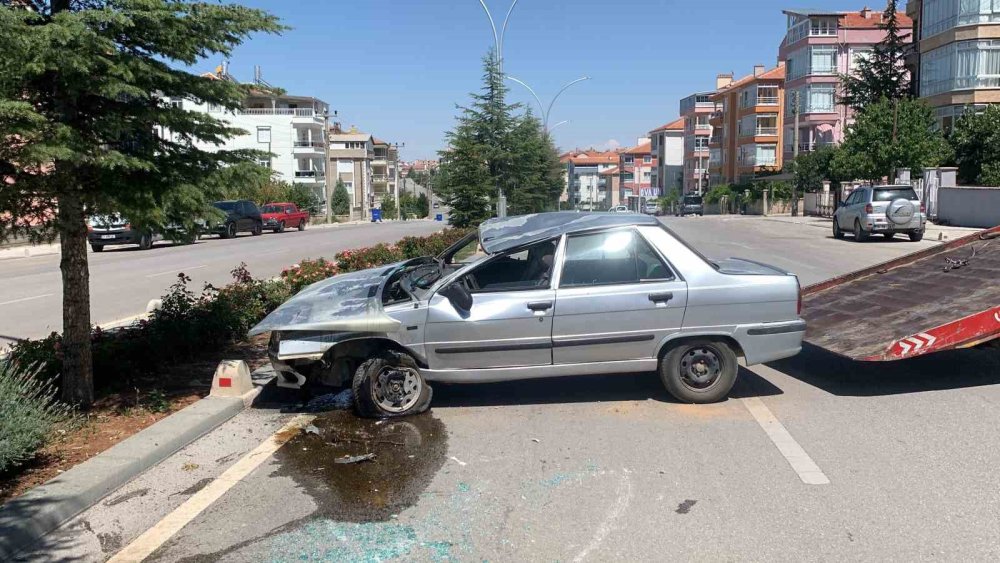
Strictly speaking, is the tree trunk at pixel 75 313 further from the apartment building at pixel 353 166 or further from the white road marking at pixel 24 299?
the apartment building at pixel 353 166

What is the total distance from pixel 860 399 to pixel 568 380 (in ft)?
8.35

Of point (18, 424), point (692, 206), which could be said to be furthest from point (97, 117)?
point (692, 206)

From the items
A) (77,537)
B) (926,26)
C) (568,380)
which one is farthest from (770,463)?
(926,26)

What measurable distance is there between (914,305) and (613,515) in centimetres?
456

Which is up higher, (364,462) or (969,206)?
(969,206)

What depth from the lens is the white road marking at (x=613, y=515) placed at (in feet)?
13.8

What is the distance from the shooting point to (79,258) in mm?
6227

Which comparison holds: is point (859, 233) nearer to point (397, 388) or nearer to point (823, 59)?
point (397, 388)

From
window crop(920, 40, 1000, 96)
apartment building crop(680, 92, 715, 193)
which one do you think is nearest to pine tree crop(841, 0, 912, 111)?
window crop(920, 40, 1000, 96)

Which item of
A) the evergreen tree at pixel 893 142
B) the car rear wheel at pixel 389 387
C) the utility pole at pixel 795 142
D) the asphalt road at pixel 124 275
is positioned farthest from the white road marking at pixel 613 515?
the utility pole at pixel 795 142

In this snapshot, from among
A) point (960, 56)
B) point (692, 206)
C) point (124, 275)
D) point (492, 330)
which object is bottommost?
point (124, 275)

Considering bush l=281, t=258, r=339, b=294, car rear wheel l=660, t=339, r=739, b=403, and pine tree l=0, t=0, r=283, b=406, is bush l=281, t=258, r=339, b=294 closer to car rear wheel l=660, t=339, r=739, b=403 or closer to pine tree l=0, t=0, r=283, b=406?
pine tree l=0, t=0, r=283, b=406

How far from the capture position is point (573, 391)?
7.45 m

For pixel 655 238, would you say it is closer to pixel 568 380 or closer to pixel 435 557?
pixel 568 380
